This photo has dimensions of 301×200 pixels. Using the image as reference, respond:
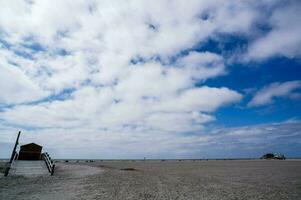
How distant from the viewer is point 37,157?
38312 millimetres

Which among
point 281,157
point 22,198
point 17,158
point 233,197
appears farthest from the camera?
point 281,157

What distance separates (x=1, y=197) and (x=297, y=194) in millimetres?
16851

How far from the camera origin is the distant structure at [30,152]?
37062 mm

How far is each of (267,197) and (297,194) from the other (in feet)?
7.44

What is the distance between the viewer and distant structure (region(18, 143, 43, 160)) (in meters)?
37.1

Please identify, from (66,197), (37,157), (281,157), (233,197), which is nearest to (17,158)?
(37,157)

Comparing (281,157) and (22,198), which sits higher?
(281,157)

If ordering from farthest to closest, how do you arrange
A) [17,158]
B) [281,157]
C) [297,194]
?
[281,157] < [17,158] < [297,194]

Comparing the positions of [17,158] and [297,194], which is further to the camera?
[17,158]

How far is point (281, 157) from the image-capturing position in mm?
127438

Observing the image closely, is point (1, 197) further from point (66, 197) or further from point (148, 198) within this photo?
point (148, 198)

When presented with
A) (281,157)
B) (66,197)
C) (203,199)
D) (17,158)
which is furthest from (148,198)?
(281,157)

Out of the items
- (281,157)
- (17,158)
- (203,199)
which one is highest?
(281,157)

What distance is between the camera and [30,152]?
37.7m
